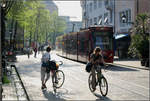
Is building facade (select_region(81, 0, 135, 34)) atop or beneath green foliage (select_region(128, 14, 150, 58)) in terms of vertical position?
atop

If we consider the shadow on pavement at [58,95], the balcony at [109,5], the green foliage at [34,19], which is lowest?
the shadow on pavement at [58,95]

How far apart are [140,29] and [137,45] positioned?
218 centimetres

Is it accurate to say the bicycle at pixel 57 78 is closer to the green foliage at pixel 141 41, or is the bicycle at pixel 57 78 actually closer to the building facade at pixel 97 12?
the green foliage at pixel 141 41

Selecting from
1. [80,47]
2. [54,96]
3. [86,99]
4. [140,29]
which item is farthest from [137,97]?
[80,47]

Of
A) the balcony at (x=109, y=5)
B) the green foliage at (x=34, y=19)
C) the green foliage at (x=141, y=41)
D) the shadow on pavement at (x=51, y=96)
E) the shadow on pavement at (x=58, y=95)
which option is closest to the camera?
the shadow on pavement at (x=51, y=96)

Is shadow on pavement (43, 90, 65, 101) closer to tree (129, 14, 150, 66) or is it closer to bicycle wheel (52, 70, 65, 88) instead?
bicycle wheel (52, 70, 65, 88)

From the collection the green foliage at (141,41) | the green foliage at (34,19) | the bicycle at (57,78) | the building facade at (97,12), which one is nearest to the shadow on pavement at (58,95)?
the bicycle at (57,78)

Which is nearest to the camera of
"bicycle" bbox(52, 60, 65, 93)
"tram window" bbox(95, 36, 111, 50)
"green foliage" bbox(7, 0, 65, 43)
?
"bicycle" bbox(52, 60, 65, 93)

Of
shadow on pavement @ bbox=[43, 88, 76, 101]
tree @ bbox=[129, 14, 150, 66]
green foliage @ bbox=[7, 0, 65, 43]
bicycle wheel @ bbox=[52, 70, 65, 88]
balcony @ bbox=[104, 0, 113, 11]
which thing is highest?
balcony @ bbox=[104, 0, 113, 11]

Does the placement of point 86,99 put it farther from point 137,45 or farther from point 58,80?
point 137,45

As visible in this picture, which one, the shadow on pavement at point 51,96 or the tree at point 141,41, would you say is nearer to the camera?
the shadow on pavement at point 51,96

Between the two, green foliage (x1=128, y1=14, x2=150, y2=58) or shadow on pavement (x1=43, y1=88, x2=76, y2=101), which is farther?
green foliage (x1=128, y1=14, x2=150, y2=58)

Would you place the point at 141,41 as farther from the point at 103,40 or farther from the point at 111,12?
the point at 111,12

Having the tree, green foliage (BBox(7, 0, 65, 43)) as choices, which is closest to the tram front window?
the tree
